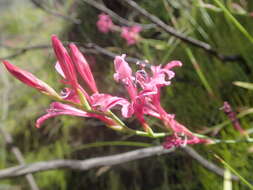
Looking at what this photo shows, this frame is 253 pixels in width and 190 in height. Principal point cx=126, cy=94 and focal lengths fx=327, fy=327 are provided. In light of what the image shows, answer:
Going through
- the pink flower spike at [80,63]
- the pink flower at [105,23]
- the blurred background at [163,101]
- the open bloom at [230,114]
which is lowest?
the open bloom at [230,114]

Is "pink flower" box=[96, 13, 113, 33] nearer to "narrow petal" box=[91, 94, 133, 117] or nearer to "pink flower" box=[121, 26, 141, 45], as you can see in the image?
"pink flower" box=[121, 26, 141, 45]

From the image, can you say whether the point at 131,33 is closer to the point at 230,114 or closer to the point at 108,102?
the point at 230,114

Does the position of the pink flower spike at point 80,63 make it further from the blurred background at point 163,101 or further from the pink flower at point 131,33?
the pink flower at point 131,33

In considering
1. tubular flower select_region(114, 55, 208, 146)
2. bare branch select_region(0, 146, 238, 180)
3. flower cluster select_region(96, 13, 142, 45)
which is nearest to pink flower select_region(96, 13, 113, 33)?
flower cluster select_region(96, 13, 142, 45)

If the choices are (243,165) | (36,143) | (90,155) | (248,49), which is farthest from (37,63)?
(243,165)

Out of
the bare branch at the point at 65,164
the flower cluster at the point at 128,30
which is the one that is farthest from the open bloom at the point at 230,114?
the flower cluster at the point at 128,30

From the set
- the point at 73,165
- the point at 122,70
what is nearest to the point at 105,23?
the point at 73,165
